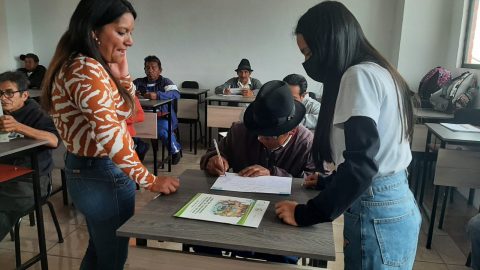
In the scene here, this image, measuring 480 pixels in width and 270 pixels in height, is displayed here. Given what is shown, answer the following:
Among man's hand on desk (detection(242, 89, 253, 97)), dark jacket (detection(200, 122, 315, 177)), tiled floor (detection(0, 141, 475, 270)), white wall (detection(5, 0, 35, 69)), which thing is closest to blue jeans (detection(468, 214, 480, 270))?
tiled floor (detection(0, 141, 475, 270))

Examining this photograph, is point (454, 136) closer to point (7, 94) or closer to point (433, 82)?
point (433, 82)

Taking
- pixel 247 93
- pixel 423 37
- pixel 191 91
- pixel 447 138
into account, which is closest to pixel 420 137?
pixel 447 138

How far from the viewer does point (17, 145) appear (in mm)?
1900

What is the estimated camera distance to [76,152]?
1252mm

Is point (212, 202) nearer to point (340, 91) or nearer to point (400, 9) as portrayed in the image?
point (340, 91)

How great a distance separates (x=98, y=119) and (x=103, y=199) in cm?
34

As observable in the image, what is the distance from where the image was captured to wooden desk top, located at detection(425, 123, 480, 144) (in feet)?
8.32

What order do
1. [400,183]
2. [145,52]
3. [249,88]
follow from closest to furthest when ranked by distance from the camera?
[400,183]
[249,88]
[145,52]

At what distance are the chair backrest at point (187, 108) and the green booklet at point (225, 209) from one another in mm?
4056

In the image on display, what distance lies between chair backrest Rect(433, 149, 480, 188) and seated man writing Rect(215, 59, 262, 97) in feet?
9.98

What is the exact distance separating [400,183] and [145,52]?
18.5 feet

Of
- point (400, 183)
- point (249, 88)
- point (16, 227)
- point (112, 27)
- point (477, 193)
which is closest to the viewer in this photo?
point (400, 183)

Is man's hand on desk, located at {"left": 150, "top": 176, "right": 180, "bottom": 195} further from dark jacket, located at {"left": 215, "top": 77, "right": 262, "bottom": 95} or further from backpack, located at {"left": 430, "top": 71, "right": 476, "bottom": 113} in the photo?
dark jacket, located at {"left": 215, "top": 77, "right": 262, "bottom": 95}

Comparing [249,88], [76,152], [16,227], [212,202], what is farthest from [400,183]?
[249,88]
